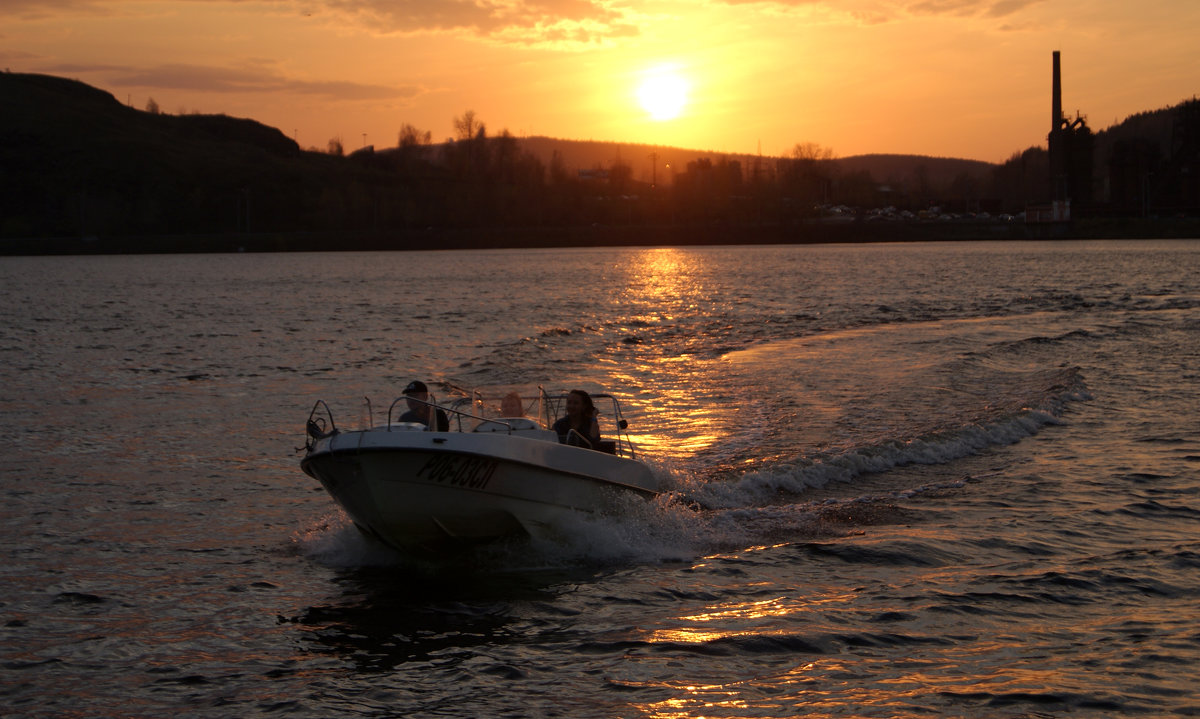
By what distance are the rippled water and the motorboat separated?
511 mm

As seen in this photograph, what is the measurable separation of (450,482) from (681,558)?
9.39ft

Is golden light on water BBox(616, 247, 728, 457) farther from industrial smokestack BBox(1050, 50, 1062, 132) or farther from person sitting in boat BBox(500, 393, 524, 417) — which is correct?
industrial smokestack BBox(1050, 50, 1062, 132)

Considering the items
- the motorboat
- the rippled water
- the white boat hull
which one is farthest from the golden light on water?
the white boat hull

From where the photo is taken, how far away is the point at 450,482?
11.0 m

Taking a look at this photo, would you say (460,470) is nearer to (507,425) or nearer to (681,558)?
(507,425)

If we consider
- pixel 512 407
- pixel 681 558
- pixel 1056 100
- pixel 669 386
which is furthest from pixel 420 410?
pixel 1056 100

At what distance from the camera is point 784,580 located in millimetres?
11234

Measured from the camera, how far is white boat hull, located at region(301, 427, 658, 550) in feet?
35.4

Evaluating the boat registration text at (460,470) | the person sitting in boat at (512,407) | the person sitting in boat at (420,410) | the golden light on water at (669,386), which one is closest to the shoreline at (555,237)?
the golden light on water at (669,386)

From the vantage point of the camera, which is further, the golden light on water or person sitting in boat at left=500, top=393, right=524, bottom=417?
the golden light on water

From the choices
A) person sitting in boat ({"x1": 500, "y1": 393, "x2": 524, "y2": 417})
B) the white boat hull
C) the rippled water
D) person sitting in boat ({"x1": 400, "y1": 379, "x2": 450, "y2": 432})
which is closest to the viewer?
the rippled water

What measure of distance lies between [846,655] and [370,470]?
15.8ft

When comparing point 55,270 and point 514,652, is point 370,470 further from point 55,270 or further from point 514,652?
point 55,270

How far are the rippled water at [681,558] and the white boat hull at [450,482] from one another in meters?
0.53
